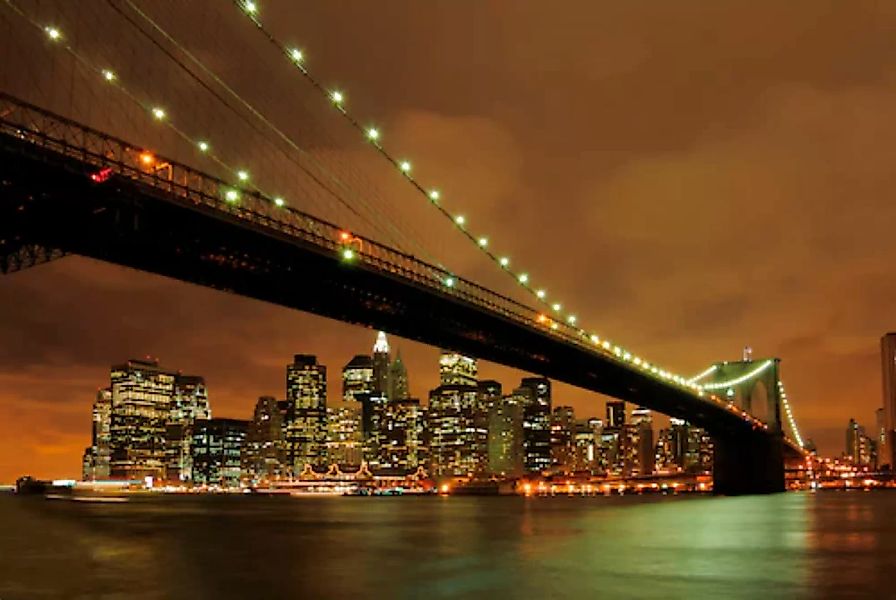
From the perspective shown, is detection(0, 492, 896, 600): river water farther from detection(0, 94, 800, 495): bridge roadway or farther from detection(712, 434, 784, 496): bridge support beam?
detection(712, 434, 784, 496): bridge support beam

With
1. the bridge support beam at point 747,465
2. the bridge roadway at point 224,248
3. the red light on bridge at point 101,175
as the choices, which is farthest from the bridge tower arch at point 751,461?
the red light on bridge at point 101,175

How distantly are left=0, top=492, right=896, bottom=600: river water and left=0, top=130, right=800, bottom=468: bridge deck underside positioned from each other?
9.48 metres

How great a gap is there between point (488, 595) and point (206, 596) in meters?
5.79

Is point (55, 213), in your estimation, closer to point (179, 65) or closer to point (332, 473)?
point (179, 65)

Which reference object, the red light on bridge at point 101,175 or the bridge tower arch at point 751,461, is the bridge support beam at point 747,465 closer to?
the bridge tower arch at point 751,461

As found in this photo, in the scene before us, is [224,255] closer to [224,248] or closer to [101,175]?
[224,248]

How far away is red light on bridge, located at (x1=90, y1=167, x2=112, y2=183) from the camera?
95.9 feet

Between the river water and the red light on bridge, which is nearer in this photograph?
the river water

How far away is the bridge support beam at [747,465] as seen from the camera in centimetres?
8625

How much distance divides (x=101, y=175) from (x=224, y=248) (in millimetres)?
7735

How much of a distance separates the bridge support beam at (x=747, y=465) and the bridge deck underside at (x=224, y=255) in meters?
31.6

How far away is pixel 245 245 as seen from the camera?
3659 centimetres

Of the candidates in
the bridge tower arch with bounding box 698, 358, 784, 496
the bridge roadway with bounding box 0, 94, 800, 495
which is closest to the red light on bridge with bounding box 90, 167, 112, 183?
the bridge roadway with bounding box 0, 94, 800, 495

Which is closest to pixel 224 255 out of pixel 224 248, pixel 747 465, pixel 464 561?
pixel 224 248
